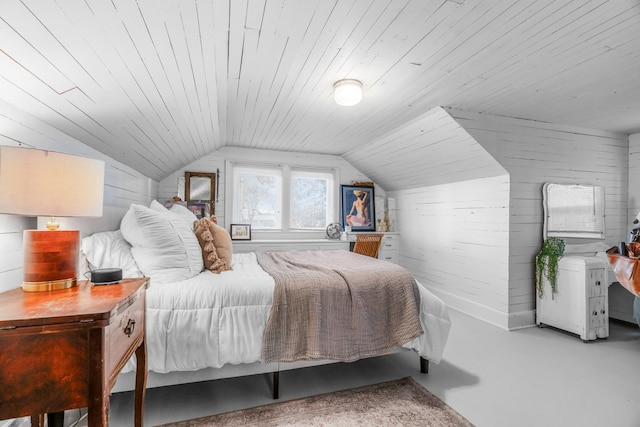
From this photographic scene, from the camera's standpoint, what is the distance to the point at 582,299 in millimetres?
2834

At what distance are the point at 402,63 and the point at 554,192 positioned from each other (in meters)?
2.40

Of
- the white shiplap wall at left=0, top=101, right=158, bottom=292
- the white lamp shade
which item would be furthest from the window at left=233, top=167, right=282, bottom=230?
the white lamp shade

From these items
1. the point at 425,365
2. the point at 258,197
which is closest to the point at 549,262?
the point at 425,365

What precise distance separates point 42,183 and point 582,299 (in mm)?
3866

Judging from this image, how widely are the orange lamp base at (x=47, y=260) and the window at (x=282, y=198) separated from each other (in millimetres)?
3248

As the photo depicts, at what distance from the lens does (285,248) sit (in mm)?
4309

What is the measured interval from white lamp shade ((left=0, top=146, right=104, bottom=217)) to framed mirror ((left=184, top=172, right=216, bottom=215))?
3168mm

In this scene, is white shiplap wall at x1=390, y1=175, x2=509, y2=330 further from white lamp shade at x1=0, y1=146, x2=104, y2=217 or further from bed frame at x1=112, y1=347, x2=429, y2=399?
white lamp shade at x1=0, y1=146, x2=104, y2=217

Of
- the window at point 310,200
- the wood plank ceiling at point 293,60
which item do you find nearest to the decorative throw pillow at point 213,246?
the wood plank ceiling at point 293,60

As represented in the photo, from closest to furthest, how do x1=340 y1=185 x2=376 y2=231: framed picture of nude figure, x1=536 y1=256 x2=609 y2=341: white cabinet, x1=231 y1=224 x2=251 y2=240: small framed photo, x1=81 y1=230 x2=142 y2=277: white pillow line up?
x1=81 y1=230 x2=142 y2=277: white pillow → x1=536 y1=256 x2=609 y2=341: white cabinet → x1=231 y1=224 x2=251 y2=240: small framed photo → x1=340 y1=185 x2=376 y2=231: framed picture of nude figure

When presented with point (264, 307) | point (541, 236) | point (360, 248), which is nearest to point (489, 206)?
point (541, 236)

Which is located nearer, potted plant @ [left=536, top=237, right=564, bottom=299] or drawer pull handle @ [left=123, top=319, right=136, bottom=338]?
drawer pull handle @ [left=123, top=319, right=136, bottom=338]

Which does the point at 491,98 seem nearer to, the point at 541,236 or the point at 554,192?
the point at 554,192

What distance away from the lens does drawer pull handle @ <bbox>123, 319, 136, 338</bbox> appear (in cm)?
115
